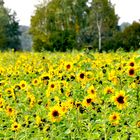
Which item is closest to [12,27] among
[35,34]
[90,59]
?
[35,34]

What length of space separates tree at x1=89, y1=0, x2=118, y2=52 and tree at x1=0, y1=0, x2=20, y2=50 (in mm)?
9360

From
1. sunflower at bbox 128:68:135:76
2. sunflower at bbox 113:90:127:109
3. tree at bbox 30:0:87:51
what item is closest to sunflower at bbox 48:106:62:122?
sunflower at bbox 113:90:127:109

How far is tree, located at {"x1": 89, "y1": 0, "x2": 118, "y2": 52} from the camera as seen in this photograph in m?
52.2

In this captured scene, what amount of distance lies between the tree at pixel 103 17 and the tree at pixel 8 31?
30.7ft

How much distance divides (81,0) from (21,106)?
145 ft

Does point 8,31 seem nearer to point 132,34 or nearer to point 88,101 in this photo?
point 132,34

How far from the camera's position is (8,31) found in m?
60.2

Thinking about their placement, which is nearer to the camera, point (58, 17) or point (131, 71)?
point (131, 71)

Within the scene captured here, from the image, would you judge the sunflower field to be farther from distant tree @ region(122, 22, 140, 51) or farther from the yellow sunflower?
distant tree @ region(122, 22, 140, 51)

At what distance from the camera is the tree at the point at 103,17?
5225 centimetres

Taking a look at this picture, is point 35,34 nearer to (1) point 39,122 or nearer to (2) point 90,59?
(2) point 90,59

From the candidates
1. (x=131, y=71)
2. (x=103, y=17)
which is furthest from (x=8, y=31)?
(x=131, y=71)

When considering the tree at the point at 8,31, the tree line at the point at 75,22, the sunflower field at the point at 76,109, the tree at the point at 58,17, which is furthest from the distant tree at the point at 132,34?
the sunflower field at the point at 76,109

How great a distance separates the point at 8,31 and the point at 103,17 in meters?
12.7
